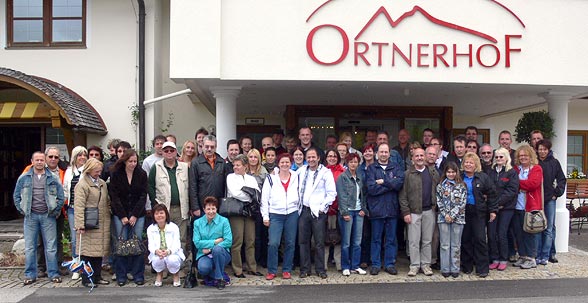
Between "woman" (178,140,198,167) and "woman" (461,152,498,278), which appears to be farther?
"woman" (178,140,198,167)

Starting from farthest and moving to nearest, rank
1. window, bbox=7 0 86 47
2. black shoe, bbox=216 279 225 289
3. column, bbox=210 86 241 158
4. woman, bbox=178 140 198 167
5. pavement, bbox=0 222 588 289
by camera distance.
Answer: window, bbox=7 0 86 47
column, bbox=210 86 241 158
woman, bbox=178 140 198 167
pavement, bbox=0 222 588 289
black shoe, bbox=216 279 225 289

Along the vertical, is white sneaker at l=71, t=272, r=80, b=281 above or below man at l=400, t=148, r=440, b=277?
below

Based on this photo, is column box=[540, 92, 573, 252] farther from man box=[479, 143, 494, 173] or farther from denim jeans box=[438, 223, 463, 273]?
denim jeans box=[438, 223, 463, 273]

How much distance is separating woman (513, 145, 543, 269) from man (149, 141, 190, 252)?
189 inches

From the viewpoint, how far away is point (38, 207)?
684 cm

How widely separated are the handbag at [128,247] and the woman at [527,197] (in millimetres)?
5364

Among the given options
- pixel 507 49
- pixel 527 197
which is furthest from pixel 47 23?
pixel 527 197

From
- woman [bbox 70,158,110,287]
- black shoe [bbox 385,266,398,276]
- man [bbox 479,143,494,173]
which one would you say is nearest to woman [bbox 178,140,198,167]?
woman [bbox 70,158,110,287]

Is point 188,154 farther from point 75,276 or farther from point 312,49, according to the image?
point 312,49

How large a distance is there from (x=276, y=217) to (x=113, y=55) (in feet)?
22.5

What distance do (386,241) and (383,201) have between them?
0.61m

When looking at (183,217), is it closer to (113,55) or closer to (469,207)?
(469,207)

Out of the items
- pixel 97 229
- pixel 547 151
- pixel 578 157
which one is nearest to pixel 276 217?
pixel 97 229

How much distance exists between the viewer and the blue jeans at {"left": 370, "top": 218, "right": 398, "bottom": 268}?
7.32 metres
